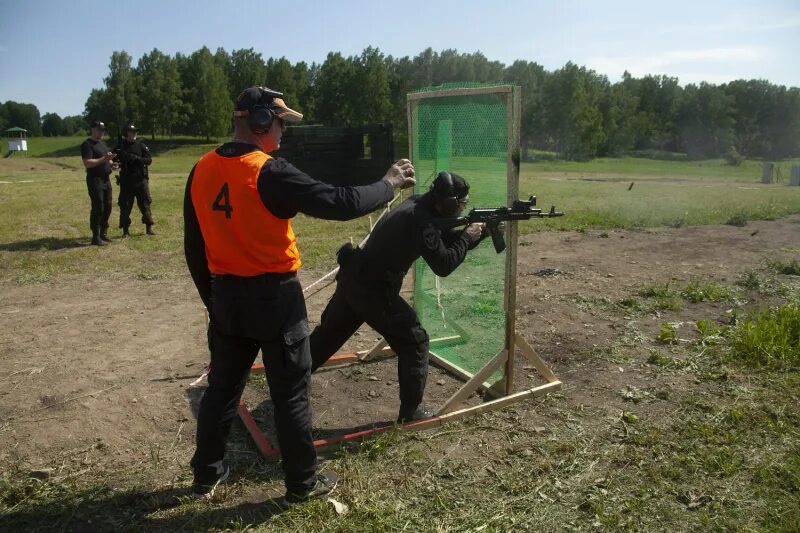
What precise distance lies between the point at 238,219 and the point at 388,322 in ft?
4.96

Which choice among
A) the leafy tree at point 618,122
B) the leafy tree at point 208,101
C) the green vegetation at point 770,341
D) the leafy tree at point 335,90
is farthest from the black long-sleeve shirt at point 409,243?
the leafy tree at point 618,122

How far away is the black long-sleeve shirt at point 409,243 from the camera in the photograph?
13.3 feet

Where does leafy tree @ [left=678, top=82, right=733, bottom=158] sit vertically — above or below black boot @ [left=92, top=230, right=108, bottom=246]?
above

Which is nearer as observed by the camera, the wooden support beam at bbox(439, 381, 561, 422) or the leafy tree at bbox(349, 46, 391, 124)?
the wooden support beam at bbox(439, 381, 561, 422)

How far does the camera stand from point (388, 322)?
13.9 feet

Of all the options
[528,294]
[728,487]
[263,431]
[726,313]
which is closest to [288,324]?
[263,431]

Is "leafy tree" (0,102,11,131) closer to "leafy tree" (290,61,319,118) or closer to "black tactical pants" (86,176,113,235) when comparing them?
"leafy tree" (290,61,319,118)

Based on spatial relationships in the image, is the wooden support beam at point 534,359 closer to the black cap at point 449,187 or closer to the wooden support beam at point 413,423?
the wooden support beam at point 413,423

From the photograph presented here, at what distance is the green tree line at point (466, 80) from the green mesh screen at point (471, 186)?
157ft

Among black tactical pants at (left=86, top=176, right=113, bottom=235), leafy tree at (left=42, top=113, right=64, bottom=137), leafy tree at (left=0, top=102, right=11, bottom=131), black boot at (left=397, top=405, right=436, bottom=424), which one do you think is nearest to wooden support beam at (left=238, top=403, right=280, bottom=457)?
black boot at (left=397, top=405, right=436, bottom=424)

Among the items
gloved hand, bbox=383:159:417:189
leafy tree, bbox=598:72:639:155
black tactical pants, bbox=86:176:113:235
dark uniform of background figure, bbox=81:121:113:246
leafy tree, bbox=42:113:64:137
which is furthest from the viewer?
leafy tree, bbox=42:113:64:137

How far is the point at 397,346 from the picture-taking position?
434 centimetres

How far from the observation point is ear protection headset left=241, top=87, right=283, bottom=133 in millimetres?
3201

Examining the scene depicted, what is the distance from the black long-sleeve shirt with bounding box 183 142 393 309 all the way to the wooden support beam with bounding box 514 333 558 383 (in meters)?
1.99
